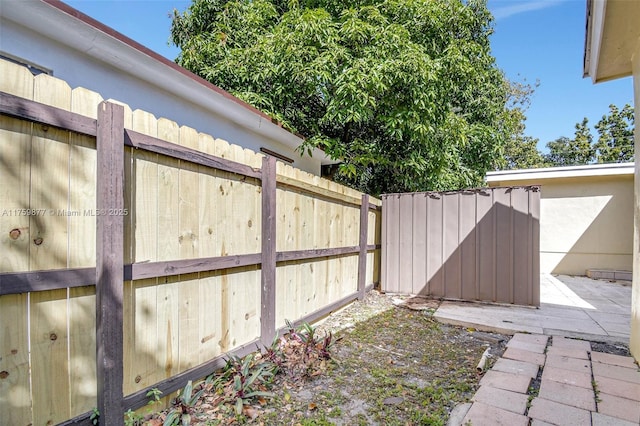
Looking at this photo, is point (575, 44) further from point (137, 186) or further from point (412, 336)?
point (137, 186)

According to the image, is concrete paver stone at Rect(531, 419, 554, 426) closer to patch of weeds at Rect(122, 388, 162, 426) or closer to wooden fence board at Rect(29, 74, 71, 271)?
patch of weeds at Rect(122, 388, 162, 426)

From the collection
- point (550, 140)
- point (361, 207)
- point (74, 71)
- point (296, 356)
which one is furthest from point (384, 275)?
point (550, 140)

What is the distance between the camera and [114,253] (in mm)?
1570

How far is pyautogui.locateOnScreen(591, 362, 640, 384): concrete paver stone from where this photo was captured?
7.69ft

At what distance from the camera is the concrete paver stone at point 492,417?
1782mm

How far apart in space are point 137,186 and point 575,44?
12497 mm

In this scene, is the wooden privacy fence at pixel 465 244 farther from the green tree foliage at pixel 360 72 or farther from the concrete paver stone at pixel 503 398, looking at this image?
the concrete paver stone at pixel 503 398

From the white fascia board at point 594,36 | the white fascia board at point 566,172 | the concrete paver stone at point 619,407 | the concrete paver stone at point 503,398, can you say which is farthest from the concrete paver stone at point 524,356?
the white fascia board at point 566,172

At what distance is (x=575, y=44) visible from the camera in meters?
9.50

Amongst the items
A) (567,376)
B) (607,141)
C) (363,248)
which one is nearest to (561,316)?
(567,376)

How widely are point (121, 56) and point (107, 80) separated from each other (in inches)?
12.1

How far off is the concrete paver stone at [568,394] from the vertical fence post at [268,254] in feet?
6.61

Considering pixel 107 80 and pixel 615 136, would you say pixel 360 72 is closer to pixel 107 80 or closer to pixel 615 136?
pixel 107 80

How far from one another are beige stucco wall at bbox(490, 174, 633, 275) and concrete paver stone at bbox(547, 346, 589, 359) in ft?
21.2
